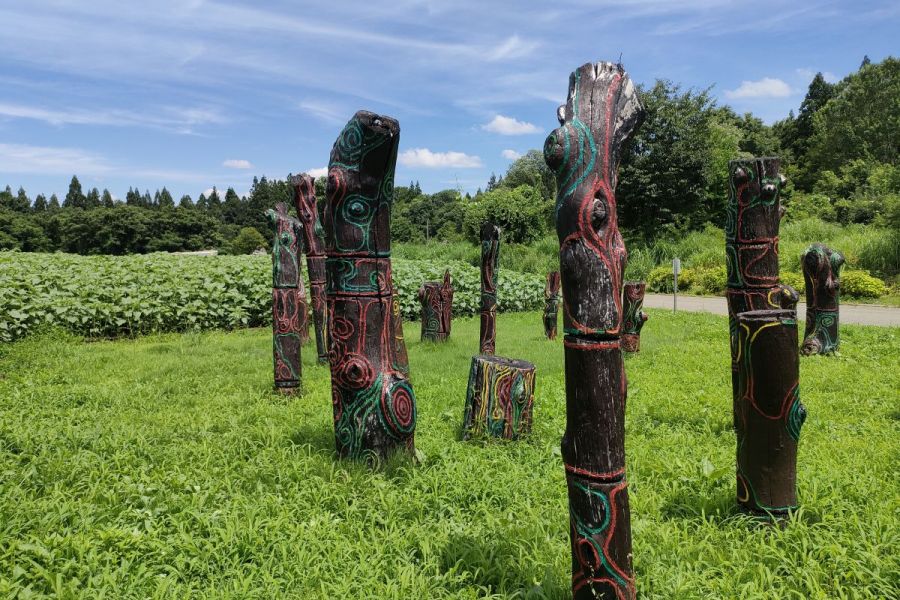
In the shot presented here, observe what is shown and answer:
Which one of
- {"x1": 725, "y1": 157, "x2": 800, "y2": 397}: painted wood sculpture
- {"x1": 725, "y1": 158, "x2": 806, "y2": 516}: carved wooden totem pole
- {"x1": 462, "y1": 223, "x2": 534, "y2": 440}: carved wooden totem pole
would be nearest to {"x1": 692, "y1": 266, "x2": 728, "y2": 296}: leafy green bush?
{"x1": 725, "y1": 157, "x2": 800, "y2": 397}: painted wood sculpture

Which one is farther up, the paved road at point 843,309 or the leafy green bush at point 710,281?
the leafy green bush at point 710,281

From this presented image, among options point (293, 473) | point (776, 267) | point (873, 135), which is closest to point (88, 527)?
point (293, 473)

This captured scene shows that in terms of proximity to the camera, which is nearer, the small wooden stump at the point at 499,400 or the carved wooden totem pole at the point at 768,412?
the carved wooden totem pole at the point at 768,412

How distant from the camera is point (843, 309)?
48.3ft

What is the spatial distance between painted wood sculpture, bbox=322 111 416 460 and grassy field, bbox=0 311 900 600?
0.29 metres

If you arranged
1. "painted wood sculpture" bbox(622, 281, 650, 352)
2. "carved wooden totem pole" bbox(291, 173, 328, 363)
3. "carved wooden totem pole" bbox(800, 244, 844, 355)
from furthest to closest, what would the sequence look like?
1. "painted wood sculpture" bbox(622, 281, 650, 352)
2. "carved wooden totem pole" bbox(800, 244, 844, 355)
3. "carved wooden totem pole" bbox(291, 173, 328, 363)

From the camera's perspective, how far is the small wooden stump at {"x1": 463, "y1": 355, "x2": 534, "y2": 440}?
4.85 meters

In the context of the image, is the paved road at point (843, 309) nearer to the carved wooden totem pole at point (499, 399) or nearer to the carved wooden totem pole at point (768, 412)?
the carved wooden totem pole at point (499, 399)

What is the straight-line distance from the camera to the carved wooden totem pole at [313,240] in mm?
7262

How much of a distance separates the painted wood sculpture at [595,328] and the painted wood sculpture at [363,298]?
2038mm

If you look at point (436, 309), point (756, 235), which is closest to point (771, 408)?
point (756, 235)

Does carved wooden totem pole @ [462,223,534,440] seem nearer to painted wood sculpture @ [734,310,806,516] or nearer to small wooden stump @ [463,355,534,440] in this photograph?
small wooden stump @ [463,355,534,440]

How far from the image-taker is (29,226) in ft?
129

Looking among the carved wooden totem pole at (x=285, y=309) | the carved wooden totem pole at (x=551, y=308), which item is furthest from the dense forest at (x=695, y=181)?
the carved wooden totem pole at (x=285, y=309)
